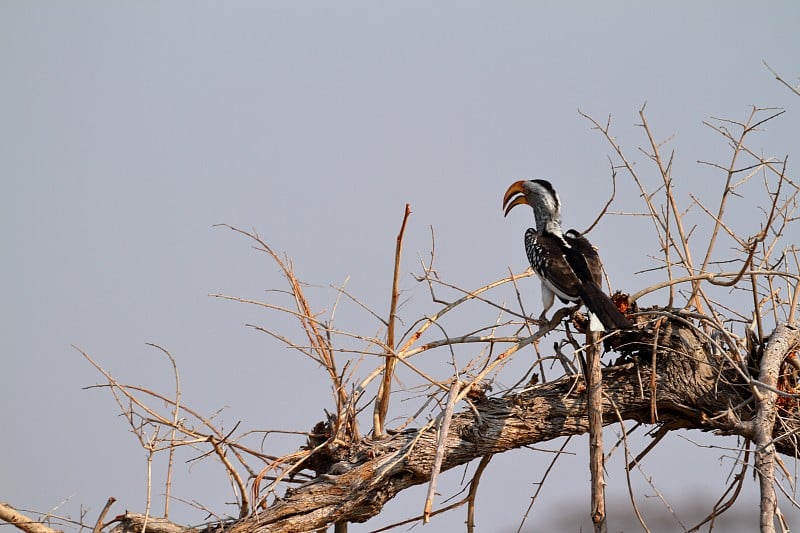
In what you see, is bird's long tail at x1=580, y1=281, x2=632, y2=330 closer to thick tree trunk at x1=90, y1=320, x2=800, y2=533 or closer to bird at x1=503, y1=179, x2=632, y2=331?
bird at x1=503, y1=179, x2=632, y2=331

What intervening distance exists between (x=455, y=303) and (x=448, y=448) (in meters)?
0.58

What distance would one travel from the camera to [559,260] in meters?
3.72

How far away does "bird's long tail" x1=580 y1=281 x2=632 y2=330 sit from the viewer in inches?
129

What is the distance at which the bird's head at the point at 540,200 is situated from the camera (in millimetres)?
4246

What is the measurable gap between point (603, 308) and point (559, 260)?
46cm

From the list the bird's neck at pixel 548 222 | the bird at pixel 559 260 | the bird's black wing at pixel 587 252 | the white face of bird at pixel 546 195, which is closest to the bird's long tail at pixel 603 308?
the bird at pixel 559 260

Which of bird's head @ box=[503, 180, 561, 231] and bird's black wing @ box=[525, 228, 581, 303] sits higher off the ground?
Answer: bird's head @ box=[503, 180, 561, 231]

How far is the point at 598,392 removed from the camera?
3.27 m

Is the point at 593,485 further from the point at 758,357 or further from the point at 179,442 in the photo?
Result: the point at 179,442

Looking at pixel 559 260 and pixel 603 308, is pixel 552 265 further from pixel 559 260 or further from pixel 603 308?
pixel 603 308

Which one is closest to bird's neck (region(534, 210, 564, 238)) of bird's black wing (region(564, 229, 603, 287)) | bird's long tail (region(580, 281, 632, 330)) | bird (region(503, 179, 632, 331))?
bird (region(503, 179, 632, 331))

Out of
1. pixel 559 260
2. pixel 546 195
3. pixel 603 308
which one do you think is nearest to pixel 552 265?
pixel 559 260

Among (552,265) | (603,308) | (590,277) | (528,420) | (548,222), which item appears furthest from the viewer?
(548,222)

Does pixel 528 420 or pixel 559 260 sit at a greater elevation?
pixel 559 260
